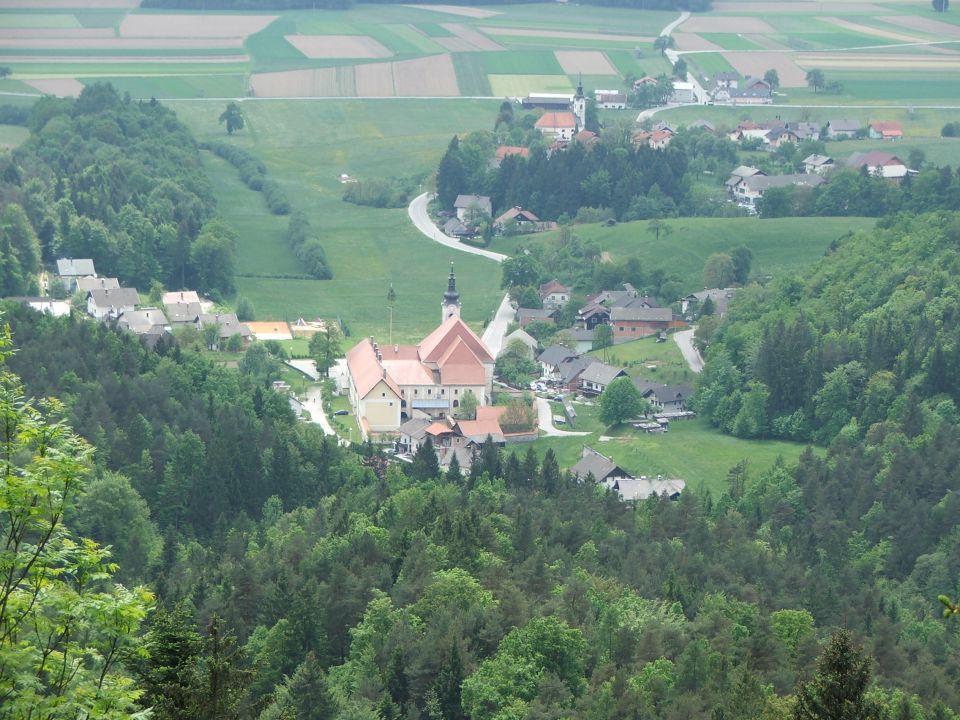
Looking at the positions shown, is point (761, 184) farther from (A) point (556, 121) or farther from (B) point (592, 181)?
(A) point (556, 121)

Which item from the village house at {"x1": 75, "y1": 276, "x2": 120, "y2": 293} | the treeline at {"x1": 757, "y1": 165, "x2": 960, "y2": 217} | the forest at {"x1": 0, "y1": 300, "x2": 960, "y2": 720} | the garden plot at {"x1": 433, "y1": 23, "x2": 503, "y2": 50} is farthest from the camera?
the garden plot at {"x1": 433, "y1": 23, "x2": 503, "y2": 50}

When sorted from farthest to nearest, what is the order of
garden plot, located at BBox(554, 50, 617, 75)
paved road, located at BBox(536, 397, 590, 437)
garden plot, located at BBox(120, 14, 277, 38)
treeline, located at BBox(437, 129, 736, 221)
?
garden plot, located at BBox(120, 14, 277, 38) → garden plot, located at BBox(554, 50, 617, 75) → treeline, located at BBox(437, 129, 736, 221) → paved road, located at BBox(536, 397, 590, 437)

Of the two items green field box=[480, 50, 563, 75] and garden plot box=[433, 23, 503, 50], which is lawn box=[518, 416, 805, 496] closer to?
green field box=[480, 50, 563, 75]

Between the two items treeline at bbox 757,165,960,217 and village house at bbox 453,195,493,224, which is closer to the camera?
treeline at bbox 757,165,960,217

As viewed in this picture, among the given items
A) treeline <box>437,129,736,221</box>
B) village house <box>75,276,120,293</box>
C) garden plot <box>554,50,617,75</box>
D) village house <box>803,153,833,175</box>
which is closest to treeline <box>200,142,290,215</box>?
treeline <box>437,129,736,221</box>

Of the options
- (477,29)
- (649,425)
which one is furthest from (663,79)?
(649,425)

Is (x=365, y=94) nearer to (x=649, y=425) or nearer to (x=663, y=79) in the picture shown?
(x=663, y=79)

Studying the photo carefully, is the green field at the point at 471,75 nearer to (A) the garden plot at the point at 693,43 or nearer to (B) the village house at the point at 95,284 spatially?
(A) the garden plot at the point at 693,43

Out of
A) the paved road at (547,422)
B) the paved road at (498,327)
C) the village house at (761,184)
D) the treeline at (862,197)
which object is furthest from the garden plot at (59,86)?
the paved road at (547,422)
